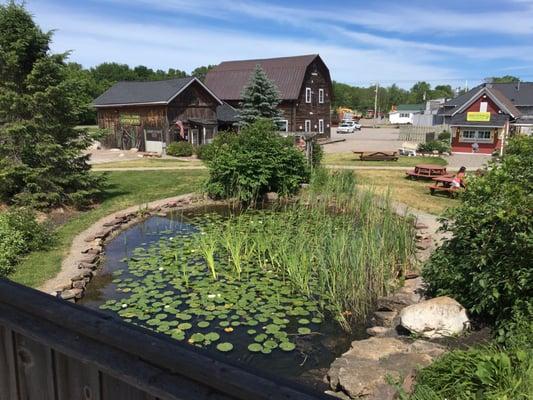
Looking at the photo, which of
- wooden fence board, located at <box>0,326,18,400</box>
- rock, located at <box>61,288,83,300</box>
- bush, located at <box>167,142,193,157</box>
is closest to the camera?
wooden fence board, located at <box>0,326,18,400</box>

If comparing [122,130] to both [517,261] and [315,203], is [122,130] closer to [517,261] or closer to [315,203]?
[315,203]

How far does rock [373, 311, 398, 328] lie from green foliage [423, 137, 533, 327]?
0.64 meters

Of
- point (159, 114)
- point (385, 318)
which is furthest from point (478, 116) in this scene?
point (385, 318)

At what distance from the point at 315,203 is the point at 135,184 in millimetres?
7987

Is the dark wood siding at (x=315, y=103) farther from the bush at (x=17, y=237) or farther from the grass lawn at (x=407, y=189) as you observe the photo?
the bush at (x=17, y=237)

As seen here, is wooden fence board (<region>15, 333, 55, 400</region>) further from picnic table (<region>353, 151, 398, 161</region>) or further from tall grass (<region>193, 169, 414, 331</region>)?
picnic table (<region>353, 151, 398, 161</region>)

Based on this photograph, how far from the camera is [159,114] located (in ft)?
99.3

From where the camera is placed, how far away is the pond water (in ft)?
17.7

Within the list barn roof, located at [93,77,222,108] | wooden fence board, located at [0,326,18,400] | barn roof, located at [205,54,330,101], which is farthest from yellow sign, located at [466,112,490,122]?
wooden fence board, located at [0,326,18,400]

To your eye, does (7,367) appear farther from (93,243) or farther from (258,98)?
(258,98)

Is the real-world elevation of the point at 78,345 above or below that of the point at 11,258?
above

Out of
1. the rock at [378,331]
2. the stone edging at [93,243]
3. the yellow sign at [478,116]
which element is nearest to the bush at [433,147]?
the yellow sign at [478,116]

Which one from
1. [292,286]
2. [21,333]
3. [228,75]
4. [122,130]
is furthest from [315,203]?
[228,75]

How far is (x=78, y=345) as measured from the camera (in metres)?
1.51
